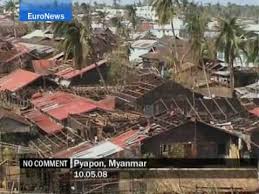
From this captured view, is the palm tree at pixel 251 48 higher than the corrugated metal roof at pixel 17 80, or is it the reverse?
the palm tree at pixel 251 48

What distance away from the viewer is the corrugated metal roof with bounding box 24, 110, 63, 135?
3582 mm

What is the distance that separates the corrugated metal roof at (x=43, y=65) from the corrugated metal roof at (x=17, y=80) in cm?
6

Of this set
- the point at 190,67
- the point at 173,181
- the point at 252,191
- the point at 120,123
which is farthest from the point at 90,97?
the point at 252,191

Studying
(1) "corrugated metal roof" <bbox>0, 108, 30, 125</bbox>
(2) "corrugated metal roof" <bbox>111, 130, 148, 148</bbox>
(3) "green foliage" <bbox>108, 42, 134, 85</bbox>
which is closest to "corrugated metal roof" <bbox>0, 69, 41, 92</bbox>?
(1) "corrugated metal roof" <bbox>0, 108, 30, 125</bbox>

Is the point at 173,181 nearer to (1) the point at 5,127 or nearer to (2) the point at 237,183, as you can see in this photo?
(2) the point at 237,183

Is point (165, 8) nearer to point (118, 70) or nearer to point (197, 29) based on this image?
point (197, 29)

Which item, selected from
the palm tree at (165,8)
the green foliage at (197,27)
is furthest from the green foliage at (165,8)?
the green foliage at (197,27)

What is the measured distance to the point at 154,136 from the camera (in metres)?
3.32

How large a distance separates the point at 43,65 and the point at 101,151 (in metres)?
1.46

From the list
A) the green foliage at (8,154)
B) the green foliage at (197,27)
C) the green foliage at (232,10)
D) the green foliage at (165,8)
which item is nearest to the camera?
the green foliage at (8,154)

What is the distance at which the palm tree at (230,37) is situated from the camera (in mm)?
3584
